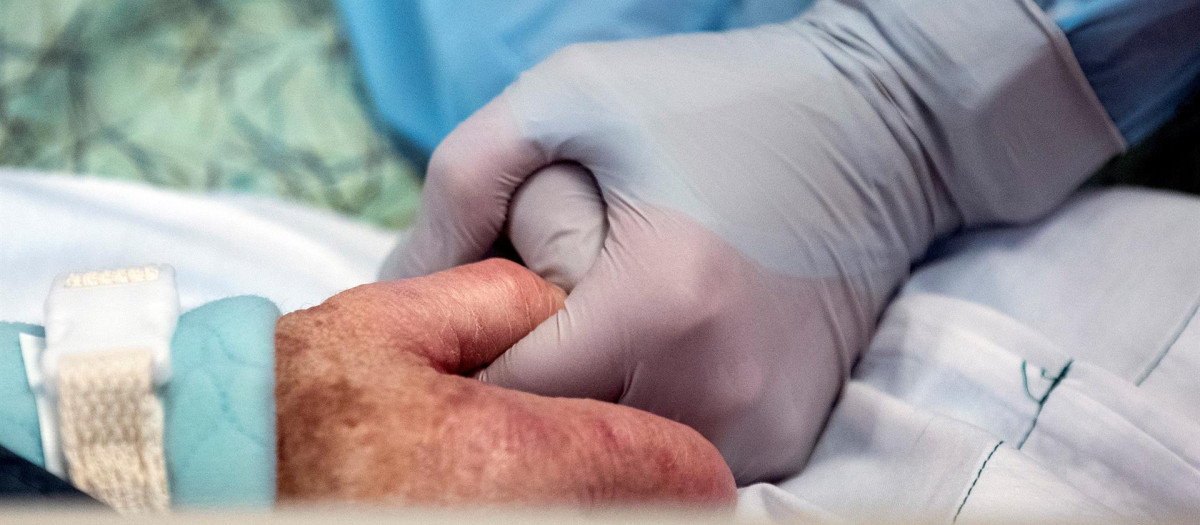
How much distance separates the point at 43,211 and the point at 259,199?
22cm

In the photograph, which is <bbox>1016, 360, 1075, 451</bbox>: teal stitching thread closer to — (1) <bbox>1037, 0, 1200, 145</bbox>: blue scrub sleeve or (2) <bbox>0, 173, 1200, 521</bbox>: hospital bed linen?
(2) <bbox>0, 173, 1200, 521</bbox>: hospital bed linen

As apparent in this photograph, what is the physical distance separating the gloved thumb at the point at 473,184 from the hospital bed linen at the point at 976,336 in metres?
0.12

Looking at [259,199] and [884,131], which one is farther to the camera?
[259,199]

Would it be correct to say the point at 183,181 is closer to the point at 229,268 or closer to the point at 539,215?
the point at 229,268

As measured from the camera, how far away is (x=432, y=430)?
481 mm

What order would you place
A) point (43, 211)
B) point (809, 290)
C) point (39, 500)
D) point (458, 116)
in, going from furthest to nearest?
1. point (458, 116)
2. point (43, 211)
3. point (809, 290)
4. point (39, 500)

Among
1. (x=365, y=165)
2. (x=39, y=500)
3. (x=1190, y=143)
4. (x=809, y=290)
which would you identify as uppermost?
(x=39, y=500)

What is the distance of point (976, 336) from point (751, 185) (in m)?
0.27

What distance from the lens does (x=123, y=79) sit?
0.97 m

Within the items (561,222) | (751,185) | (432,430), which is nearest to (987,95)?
(751,185)

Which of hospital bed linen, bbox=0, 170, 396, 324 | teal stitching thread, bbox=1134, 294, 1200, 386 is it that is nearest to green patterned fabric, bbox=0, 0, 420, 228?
hospital bed linen, bbox=0, 170, 396, 324

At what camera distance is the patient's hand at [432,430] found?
46cm

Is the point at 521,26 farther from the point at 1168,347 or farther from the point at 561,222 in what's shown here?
the point at 1168,347

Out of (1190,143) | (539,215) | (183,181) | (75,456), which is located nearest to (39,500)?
(75,456)
